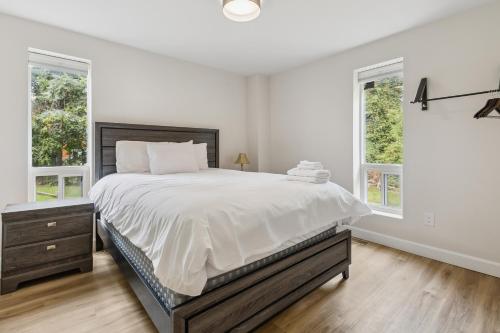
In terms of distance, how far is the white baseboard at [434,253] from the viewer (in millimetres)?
2225

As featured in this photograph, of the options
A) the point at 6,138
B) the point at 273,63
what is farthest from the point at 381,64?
the point at 6,138

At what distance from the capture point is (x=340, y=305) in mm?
1764

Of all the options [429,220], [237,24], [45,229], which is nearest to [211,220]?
[45,229]

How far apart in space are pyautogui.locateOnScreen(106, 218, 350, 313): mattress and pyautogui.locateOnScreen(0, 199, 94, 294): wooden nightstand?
332 millimetres

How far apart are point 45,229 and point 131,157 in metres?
1.09

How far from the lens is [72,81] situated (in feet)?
9.36

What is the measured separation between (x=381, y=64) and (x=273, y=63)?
57.0 inches

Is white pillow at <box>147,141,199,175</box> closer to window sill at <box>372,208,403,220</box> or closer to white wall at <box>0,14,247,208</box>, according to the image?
white wall at <box>0,14,247,208</box>

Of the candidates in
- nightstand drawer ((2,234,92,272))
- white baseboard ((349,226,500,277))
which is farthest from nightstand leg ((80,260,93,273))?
white baseboard ((349,226,500,277))

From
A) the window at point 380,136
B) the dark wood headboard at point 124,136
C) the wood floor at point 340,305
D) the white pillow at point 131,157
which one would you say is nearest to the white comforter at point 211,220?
the wood floor at point 340,305

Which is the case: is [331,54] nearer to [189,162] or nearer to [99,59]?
[189,162]

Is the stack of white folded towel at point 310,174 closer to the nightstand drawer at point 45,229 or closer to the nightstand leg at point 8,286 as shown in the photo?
the nightstand drawer at point 45,229

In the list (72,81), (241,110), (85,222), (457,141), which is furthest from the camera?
(241,110)

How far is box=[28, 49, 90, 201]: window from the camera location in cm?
263
